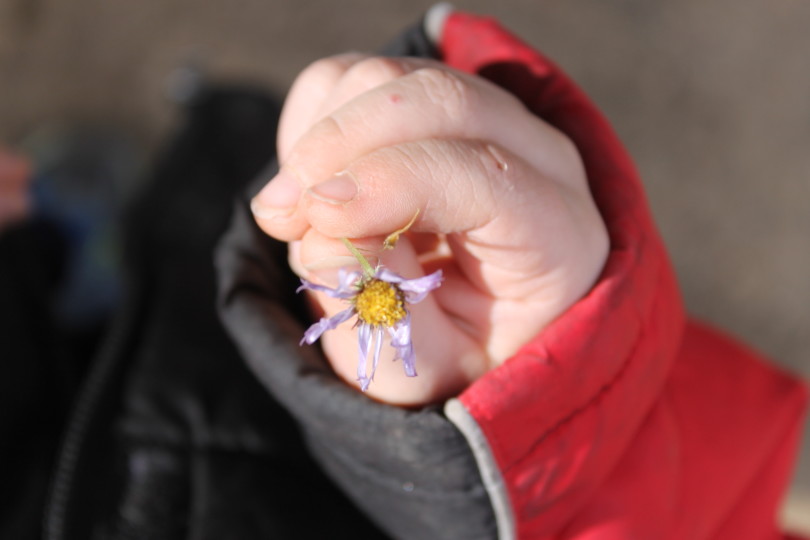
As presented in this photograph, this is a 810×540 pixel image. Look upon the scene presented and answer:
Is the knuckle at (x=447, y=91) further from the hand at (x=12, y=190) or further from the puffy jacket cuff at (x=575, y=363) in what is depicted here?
the hand at (x=12, y=190)

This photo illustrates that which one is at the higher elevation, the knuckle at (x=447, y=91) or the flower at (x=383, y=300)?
the knuckle at (x=447, y=91)

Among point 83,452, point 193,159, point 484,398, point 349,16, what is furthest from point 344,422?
point 349,16

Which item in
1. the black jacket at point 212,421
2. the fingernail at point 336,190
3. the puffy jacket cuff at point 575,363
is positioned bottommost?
the black jacket at point 212,421

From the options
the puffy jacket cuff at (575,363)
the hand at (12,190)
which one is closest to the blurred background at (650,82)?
the hand at (12,190)

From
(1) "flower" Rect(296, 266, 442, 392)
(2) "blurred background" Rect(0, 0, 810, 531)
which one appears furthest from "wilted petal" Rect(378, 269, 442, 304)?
(2) "blurred background" Rect(0, 0, 810, 531)

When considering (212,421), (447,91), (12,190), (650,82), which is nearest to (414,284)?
(447,91)

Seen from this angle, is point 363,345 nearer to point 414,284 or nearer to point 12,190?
point 414,284

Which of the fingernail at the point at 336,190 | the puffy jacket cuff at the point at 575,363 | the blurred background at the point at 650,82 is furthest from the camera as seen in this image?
the blurred background at the point at 650,82

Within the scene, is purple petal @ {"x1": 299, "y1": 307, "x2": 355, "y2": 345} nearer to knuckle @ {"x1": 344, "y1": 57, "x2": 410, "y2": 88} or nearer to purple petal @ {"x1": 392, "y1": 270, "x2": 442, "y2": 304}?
purple petal @ {"x1": 392, "y1": 270, "x2": 442, "y2": 304}
